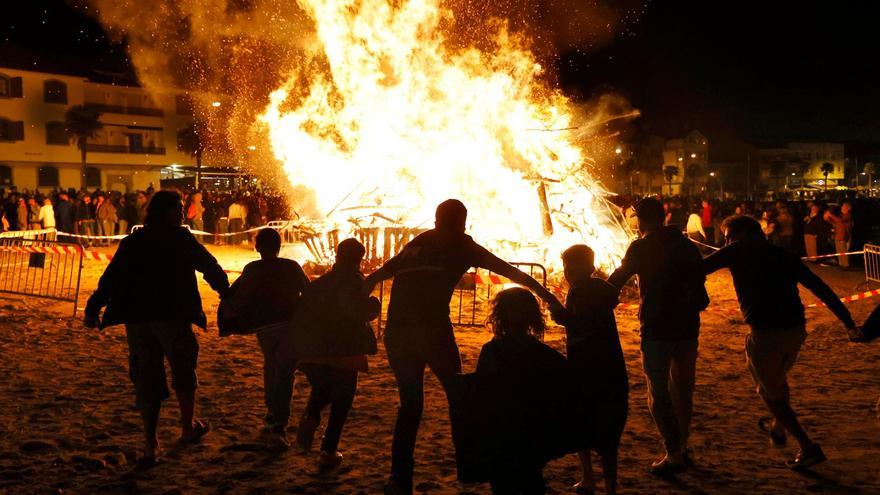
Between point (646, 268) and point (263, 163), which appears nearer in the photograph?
point (646, 268)

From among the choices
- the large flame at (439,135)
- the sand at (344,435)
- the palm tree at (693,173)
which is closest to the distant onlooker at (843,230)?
the large flame at (439,135)

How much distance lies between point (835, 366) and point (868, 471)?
362 cm

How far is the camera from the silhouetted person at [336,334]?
196 inches

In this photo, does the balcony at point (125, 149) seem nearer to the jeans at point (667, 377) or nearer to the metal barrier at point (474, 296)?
the metal barrier at point (474, 296)

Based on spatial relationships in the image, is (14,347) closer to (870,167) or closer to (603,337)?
(603,337)

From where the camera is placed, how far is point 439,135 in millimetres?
15102

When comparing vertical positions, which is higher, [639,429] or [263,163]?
[263,163]

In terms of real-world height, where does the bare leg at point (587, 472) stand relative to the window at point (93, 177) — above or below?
below

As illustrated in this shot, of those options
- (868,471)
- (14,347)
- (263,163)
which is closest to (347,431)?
(868,471)

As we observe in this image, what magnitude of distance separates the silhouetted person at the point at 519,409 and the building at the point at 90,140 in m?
58.2

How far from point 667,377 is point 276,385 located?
2.79 m

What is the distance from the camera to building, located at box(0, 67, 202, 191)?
53312mm

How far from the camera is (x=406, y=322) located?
4.44 metres

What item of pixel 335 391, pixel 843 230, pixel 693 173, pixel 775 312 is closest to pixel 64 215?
pixel 335 391
